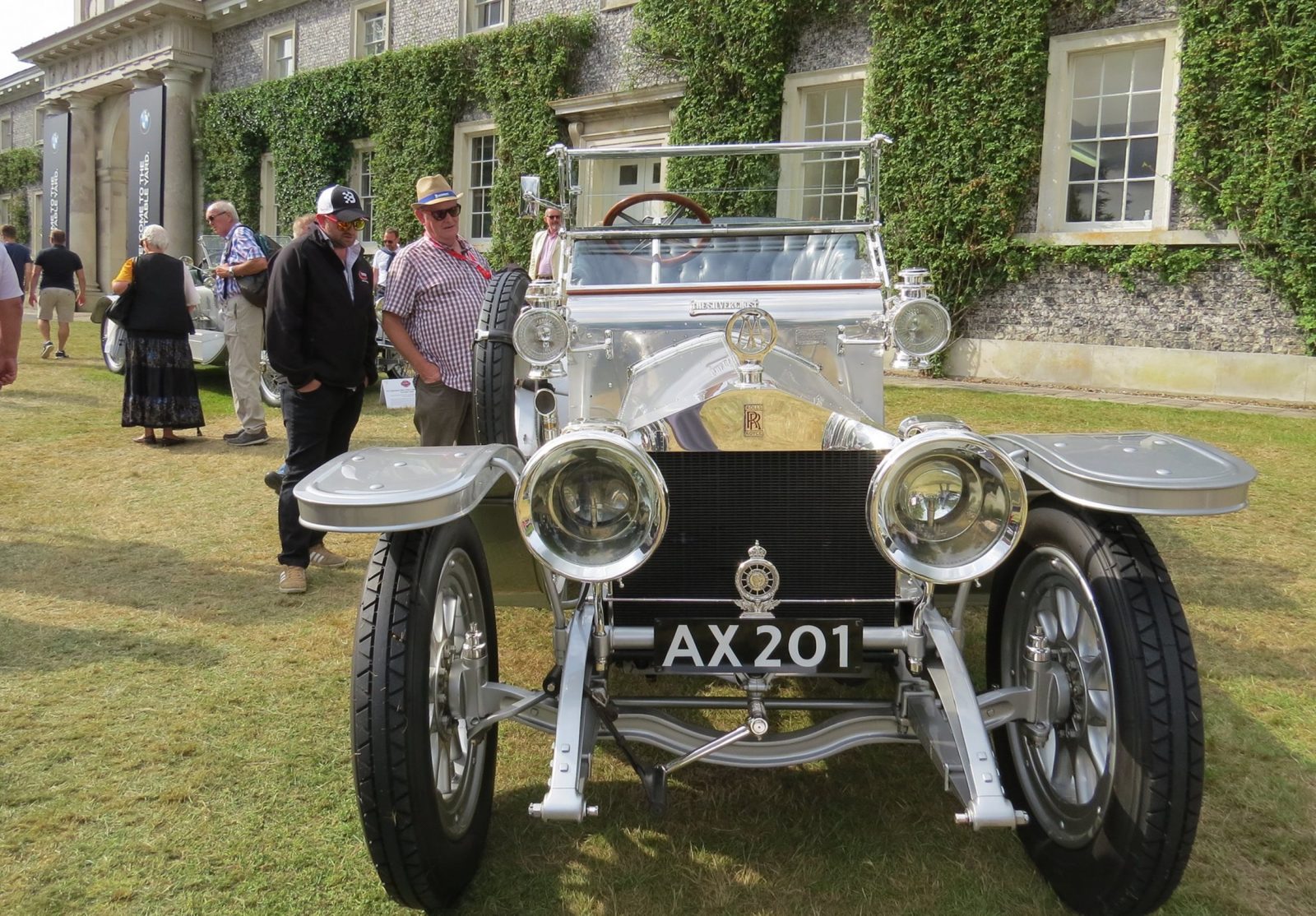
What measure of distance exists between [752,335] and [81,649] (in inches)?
112

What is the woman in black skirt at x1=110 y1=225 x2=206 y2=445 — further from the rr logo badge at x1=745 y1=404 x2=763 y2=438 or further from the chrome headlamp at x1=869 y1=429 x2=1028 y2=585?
the chrome headlamp at x1=869 y1=429 x2=1028 y2=585

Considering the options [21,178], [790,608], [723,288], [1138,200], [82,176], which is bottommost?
[790,608]

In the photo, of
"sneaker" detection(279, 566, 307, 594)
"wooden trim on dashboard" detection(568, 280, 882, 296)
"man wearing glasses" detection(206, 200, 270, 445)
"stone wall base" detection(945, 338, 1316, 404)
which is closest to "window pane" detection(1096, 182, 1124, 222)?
"stone wall base" detection(945, 338, 1316, 404)

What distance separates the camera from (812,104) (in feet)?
42.2

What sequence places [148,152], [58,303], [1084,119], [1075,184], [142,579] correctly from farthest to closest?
[148,152] → [58,303] → [1075,184] → [1084,119] → [142,579]

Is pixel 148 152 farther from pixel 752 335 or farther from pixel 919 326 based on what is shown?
pixel 752 335

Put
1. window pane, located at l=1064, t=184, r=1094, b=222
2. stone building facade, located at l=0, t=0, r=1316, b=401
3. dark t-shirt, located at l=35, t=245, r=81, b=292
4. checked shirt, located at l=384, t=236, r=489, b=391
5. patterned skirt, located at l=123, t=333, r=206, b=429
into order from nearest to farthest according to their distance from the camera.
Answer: checked shirt, located at l=384, t=236, r=489, b=391 → patterned skirt, located at l=123, t=333, r=206, b=429 → stone building facade, located at l=0, t=0, r=1316, b=401 → window pane, located at l=1064, t=184, r=1094, b=222 → dark t-shirt, located at l=35, t=245, r=81, b=292

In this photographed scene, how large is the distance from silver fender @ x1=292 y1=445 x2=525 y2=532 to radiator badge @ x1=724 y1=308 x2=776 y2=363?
0.64 m

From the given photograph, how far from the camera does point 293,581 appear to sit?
14.5ft

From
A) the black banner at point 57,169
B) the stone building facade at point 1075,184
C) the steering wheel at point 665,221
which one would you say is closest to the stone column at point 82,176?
the black banner at point 57,169

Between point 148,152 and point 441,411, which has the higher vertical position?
point 148,152

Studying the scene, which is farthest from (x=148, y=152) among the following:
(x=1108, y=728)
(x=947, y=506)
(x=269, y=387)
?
(x=1108, y=728)

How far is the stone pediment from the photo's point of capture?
21.7 metres

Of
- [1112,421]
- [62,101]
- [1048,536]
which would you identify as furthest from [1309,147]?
[62,101]
